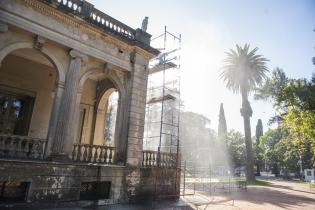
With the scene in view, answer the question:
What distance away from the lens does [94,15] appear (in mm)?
11344

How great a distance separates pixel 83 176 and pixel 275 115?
25.4m

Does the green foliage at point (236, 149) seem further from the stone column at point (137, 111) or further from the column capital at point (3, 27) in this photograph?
the column capital at point (3, 27)

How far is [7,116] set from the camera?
38.7 feet

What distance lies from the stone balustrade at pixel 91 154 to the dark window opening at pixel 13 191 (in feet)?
7.12

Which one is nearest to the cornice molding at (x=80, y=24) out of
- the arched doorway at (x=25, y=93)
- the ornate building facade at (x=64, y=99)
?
the ornate building facade at (x=64, y=99)

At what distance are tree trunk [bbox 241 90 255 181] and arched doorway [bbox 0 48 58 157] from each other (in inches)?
997

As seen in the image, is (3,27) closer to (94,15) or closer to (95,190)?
(94,15)

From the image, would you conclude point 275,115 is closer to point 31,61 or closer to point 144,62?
point 144,62

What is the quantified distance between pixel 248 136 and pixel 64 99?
26.4 metres

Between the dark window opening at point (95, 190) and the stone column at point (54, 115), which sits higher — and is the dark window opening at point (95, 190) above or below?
below

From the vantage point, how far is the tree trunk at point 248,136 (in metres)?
30.2

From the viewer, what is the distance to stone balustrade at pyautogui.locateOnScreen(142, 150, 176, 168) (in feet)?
39.6

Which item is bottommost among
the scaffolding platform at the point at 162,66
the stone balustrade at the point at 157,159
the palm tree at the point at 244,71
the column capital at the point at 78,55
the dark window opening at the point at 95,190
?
the dark window opening at the point at 95,190

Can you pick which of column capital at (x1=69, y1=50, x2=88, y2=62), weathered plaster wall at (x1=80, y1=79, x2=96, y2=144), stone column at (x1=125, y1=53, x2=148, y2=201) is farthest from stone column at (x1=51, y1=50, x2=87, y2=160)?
weathered plaster wall at (x1=80, y1=79, x2=96, y2=144)
